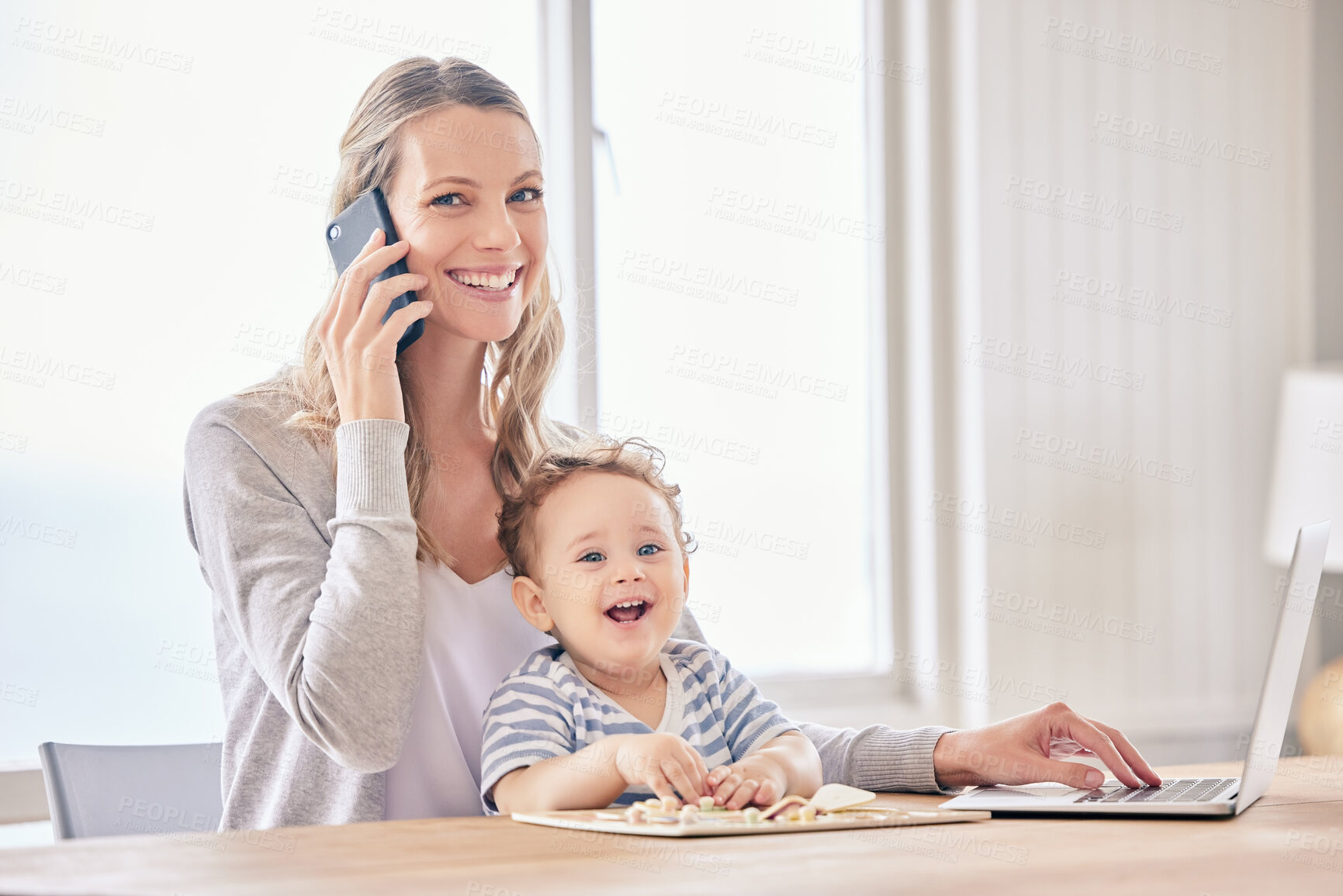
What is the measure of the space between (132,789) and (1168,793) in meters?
1.15

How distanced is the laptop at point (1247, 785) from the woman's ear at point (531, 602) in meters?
Result: 0.46

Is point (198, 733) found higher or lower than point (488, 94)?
lower

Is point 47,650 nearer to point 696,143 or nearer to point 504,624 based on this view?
point 504,624

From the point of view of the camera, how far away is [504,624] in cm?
147

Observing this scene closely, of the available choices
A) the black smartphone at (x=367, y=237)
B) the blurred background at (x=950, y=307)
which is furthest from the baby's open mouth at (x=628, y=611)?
the blurred background at (x=950, y=307)

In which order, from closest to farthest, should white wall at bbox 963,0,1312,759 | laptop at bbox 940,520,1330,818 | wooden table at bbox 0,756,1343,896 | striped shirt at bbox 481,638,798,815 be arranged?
wooden table at bbox 0,756,1343,896
laptop at bbox 940,520,1330,818
striped shirt at bbox 481,638,798,815
white wall at bbox 963,0,1312,759

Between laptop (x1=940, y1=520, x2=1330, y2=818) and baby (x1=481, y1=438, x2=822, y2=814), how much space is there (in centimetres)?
22

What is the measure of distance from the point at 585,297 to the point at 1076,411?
1.18 meters

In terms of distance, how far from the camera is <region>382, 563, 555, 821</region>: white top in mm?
1376

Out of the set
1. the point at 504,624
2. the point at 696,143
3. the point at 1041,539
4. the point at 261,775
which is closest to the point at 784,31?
the point at 696,143

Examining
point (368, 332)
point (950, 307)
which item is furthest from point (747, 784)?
point (950, 307)

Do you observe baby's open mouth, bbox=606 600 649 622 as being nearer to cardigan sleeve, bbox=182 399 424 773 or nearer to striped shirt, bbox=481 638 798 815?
striped shirt, bbox=481 638 798 815

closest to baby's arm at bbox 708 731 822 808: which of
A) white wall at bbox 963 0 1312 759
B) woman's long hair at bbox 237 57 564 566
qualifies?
woman's long hair at bbox 237 57 564 566

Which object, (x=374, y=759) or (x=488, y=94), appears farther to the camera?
(x=488, y=94)
